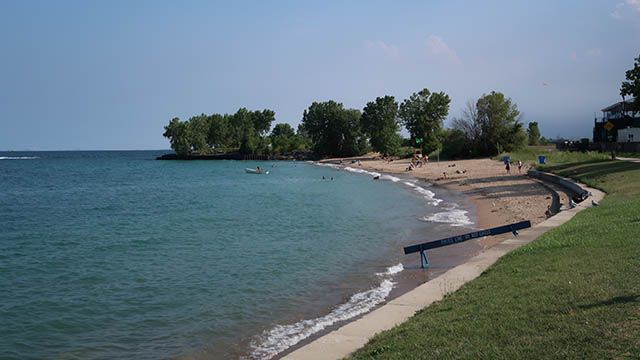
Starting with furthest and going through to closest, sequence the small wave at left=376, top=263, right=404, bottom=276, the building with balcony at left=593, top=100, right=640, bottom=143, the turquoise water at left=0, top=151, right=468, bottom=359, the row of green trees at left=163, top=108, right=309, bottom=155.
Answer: the row of green trees at left=163, top=108, right=309, bottom=155
the building with balcony at left=593, top=100, right=640, bottom=143
the small wave at left=376, top=263, right=404, bottom=276
the turquoise water at left=0, top=151, right=468, bottom=359

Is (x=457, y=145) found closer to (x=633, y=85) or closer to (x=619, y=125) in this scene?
(x=619, y=125)

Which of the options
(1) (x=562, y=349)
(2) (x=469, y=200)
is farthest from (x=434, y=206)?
(1) (x=562, y=349)

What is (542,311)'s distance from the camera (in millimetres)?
8562

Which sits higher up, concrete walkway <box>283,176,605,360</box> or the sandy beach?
concrete walkway <box>283,176,605,360</box>

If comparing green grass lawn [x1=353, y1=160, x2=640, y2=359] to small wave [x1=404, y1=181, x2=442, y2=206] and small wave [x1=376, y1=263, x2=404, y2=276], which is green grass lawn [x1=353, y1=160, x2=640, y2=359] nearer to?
small wave [x1=376, y1=263, x2=404, y2=276]

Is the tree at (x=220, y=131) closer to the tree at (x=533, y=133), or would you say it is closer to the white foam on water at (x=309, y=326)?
the tree at (x=533, y=133)

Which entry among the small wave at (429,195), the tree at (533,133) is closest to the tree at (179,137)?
the tree at (533,133)

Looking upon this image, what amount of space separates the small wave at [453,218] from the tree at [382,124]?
101940mm

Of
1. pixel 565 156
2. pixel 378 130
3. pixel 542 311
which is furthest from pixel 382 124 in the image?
pixel 542 311

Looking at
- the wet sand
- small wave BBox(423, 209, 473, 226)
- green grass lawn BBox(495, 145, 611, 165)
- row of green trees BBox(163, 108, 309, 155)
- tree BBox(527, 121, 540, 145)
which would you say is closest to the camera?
the wet sand

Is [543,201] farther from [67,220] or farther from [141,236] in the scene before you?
[67,220]

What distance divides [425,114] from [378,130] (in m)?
12.0

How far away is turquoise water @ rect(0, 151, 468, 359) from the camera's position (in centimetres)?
1243

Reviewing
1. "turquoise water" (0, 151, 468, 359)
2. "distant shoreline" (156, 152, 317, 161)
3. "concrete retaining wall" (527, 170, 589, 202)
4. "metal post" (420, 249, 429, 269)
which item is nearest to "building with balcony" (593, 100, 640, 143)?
"concrete retaining wall" (527, 170, 589, 202)
